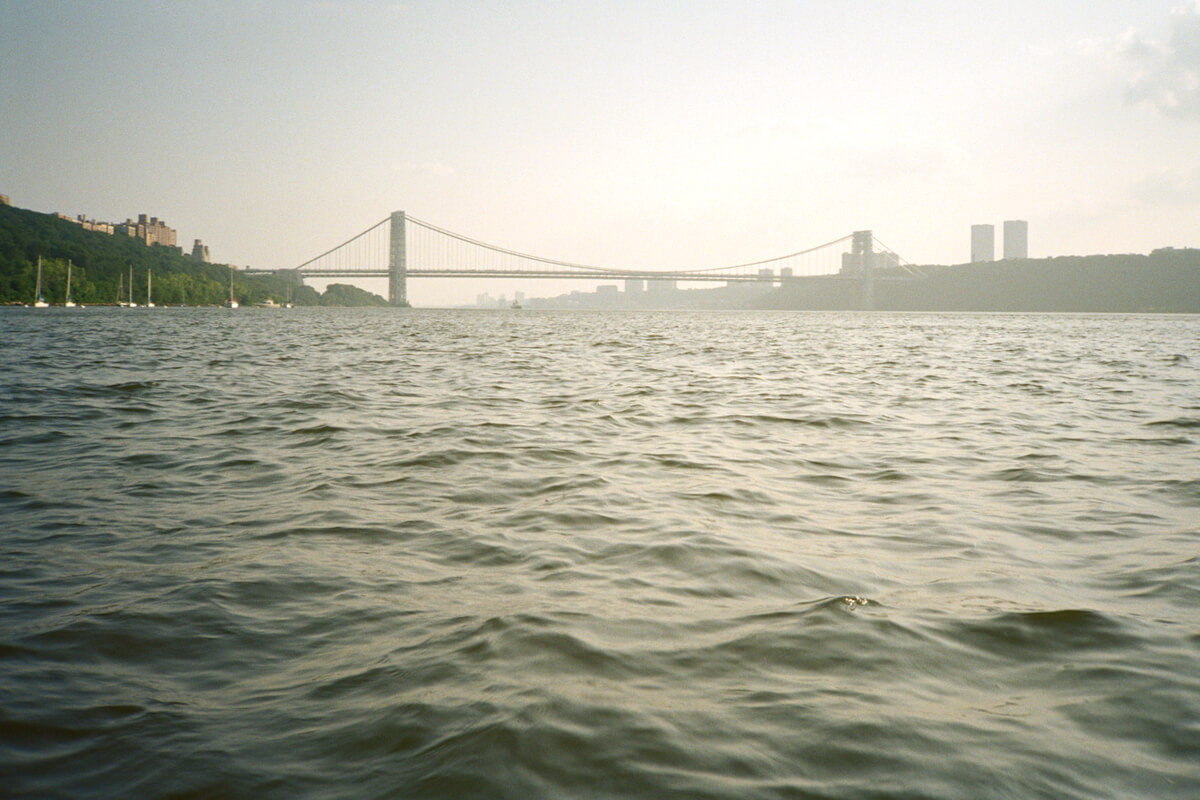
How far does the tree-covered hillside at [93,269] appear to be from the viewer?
7069 centimetres

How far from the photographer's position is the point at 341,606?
280 cm

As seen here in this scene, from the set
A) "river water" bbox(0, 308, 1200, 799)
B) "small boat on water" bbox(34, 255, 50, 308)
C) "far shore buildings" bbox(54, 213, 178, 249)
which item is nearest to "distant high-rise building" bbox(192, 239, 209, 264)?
"far shore buildings" bbox(54, 213, 178, 249)

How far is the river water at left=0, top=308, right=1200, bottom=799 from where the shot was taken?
1809mm

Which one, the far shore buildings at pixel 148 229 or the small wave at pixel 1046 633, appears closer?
the small wave at pixel 1046 633

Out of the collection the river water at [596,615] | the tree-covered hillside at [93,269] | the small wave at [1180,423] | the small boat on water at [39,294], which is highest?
the tree-covered hillside at [93,269]

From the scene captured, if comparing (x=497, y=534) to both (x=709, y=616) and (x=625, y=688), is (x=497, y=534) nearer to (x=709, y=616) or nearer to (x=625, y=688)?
(x=709, y=616)

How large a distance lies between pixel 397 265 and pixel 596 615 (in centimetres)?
8571

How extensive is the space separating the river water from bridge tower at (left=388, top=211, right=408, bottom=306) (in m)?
78.4

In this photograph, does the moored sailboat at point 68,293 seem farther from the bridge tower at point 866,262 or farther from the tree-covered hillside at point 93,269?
the bridge tower at point 866,262

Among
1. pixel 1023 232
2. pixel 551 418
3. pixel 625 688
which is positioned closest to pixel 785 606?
pixel 625 688

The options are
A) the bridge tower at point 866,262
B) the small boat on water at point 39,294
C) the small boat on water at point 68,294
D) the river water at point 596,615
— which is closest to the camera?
the river water at point 596,615

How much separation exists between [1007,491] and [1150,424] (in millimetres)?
4293

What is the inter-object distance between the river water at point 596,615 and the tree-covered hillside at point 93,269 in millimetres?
80072

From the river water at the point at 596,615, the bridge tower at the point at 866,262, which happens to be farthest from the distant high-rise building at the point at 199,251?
the river water at the point at 596,615
